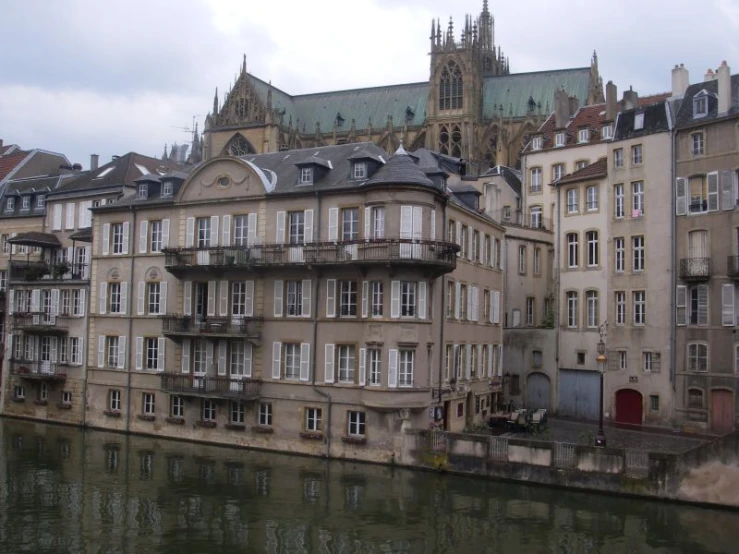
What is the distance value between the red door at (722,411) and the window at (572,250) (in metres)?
11.9

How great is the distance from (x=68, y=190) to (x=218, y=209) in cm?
1783

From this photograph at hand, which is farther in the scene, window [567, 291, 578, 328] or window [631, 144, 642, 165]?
window [567, 291, 578, 328]

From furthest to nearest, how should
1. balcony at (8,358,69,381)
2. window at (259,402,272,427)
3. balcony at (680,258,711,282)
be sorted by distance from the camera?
balcony at (8,358,69,381)
balcony at (680,258,711,282)
window at (259,402,272,427)

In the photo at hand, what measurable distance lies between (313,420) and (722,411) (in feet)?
70.6

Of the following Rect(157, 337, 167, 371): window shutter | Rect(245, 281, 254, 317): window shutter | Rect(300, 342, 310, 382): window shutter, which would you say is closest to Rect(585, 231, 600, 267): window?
Rect(300, 342, 310, 382): window shutter

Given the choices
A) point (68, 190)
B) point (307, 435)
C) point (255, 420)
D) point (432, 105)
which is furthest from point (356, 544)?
point (432, 105)

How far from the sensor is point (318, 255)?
3903 cm

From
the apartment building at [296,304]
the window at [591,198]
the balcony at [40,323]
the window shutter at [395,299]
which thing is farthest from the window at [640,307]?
the balcony at [40,323]

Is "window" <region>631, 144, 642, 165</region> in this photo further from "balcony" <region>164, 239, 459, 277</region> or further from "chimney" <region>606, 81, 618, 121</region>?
"balcony" <region>164, 239, 459, 277</region>

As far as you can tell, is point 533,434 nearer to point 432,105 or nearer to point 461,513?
point 461,513

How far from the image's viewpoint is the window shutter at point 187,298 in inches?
1726

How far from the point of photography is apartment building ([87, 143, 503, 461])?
125ft

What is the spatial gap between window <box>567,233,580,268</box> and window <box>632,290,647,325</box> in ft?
15.5

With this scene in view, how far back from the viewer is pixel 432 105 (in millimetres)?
101438
